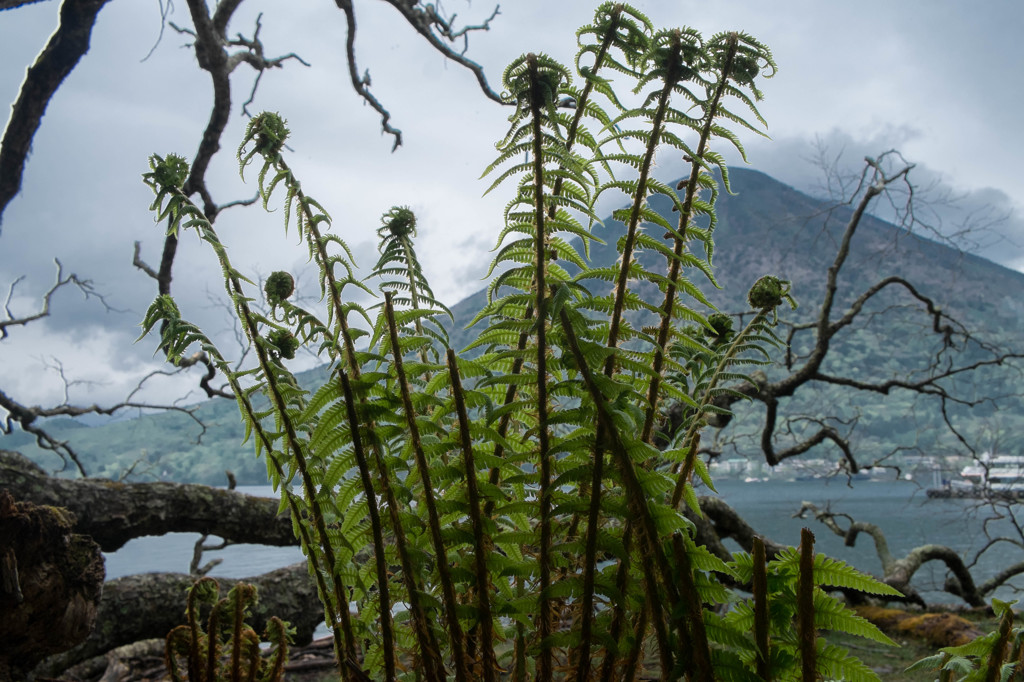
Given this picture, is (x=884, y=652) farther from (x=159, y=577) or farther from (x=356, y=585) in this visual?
(x=159, y=577)

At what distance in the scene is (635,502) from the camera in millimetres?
647

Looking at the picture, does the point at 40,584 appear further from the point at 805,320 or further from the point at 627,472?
the point at 805,320

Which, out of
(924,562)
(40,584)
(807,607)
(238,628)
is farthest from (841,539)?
(807,607)

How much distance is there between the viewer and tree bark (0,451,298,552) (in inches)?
96.6

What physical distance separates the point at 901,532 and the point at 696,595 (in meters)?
18.4

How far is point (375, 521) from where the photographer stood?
75 cm

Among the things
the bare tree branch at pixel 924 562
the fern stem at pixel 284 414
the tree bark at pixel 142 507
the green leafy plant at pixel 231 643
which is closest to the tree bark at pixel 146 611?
the tree bark at pixel 142 507

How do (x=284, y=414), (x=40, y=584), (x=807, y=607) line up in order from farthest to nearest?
(x=40, y=584) < (x=284, y=414) < (x=807, y=607)

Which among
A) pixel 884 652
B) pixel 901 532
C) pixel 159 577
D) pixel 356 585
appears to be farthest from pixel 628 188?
pixel 901 532

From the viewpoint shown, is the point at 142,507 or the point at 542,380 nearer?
the point at 542,380

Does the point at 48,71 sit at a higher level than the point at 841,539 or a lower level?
higher

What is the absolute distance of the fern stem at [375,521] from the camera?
28.6 inches

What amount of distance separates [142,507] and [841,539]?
57.7 ft

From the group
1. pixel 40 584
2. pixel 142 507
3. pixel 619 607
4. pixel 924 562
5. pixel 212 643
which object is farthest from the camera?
pixel 924 562
